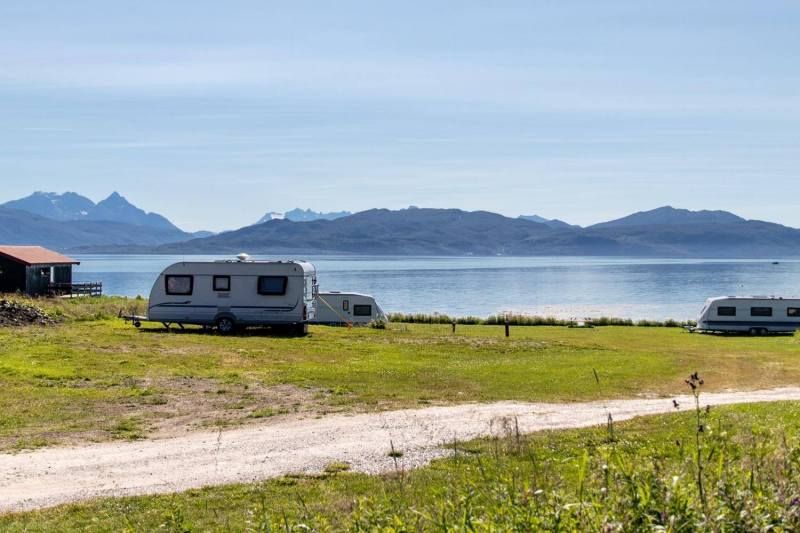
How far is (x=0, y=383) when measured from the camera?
1897 centimetres

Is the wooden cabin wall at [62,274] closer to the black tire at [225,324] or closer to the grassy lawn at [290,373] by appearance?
the grassy lawn at [290,373]

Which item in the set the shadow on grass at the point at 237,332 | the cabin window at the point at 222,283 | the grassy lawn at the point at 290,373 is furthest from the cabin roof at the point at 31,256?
the cabin window at the point at 222,283

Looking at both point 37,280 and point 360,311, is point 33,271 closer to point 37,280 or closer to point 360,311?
point 37,280

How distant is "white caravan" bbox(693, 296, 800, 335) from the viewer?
145 ft

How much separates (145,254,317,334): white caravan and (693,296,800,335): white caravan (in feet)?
76.6

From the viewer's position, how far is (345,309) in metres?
44.4

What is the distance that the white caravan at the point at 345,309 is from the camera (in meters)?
44.1

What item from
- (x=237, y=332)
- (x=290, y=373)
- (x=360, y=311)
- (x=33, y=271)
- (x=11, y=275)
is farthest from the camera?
(x=33, y=271)

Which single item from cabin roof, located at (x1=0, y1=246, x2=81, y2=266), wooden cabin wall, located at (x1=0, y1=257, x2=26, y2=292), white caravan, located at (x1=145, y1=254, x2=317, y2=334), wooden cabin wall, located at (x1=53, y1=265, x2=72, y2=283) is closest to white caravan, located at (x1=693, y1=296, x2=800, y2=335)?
white caravan, located at (x1=145, y1=254, x2=317, y2=334)

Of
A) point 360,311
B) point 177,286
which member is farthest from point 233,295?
point 360,311

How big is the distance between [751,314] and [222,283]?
28.3m

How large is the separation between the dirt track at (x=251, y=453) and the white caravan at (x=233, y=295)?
767 inches

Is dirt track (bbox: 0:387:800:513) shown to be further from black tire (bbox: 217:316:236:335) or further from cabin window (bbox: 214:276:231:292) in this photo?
cabin window (bbox: 214:276:231:292)

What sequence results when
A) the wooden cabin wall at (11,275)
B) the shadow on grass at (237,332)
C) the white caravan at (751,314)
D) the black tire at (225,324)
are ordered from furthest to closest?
the wooden cabin wall at (11,275) < the white caravan at (751,314) < the black tire at (225,324) < the shadow on grass at (237,332)
